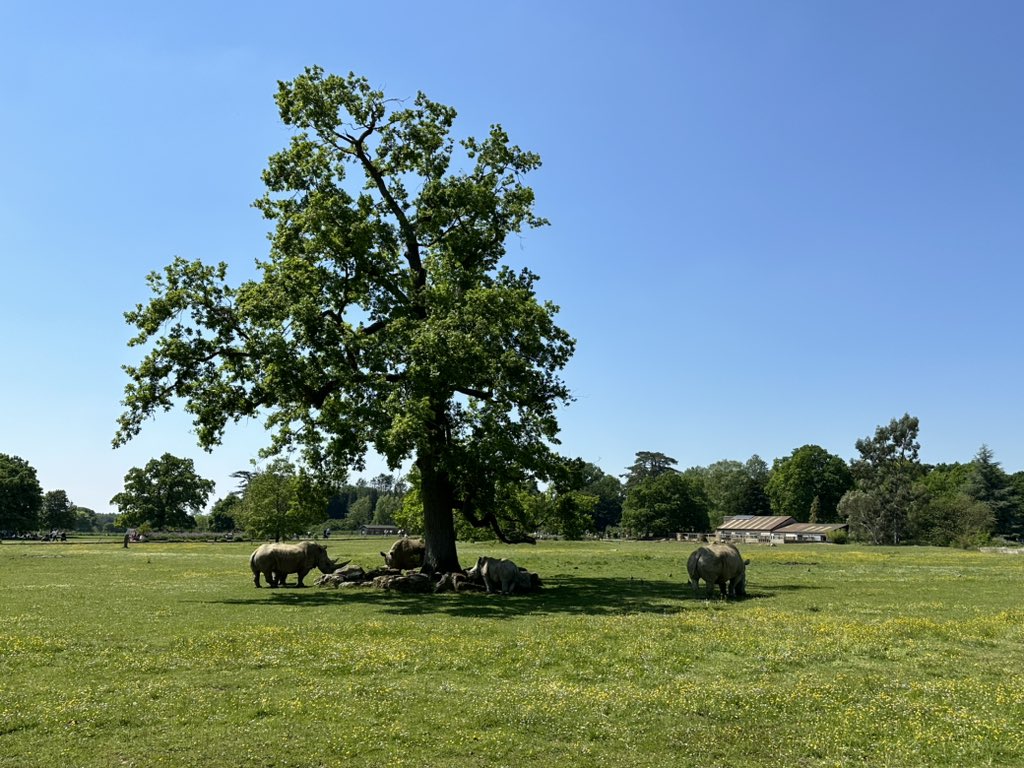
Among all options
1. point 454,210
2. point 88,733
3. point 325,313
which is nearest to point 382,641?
point 88,733

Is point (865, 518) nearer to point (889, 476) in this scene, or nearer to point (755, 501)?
point (889, 476)

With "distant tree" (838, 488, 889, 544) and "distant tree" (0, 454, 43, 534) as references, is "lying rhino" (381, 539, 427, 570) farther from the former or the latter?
"distant tree" (0, 454, 43, 534)

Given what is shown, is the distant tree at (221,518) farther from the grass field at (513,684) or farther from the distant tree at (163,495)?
the grass field at (513,684)

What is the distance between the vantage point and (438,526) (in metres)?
35.7

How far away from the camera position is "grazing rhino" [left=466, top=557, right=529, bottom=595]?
31578mm

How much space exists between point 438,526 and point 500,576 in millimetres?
5116

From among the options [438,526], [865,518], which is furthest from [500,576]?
[865,518]

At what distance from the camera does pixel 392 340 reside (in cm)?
3192

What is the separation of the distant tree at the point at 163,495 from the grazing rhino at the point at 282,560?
392ft

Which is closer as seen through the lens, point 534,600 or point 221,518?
point 534,600

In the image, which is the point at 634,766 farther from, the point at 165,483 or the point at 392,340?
the point at 165,483

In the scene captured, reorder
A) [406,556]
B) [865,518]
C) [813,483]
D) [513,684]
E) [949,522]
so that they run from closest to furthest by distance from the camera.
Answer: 1. [513,684]
2. [406,556]
3. [949,522]
4. [865,518]
5. [813,483]

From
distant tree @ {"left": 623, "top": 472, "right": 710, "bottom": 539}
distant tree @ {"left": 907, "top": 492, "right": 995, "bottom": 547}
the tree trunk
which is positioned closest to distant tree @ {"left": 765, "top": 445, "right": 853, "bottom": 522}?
distant tree @ {"left": 623, "top": 472, "right": 710, "bottom": 539}

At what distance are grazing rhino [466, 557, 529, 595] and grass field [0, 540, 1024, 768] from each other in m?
4.52
